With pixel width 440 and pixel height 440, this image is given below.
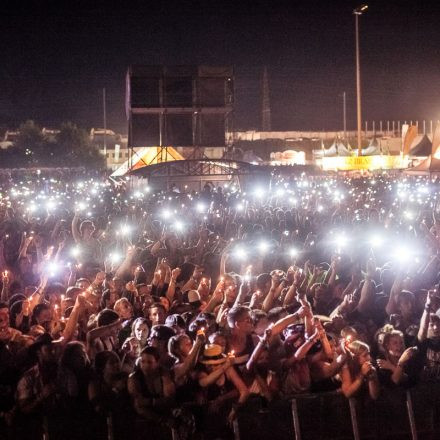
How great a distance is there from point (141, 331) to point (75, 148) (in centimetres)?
4949

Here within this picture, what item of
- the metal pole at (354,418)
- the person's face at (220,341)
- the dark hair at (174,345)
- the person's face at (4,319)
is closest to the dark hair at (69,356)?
the dark hair at (174,345)

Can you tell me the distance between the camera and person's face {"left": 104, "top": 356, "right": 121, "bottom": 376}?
16.4ft

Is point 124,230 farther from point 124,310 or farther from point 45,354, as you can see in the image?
point 45,354

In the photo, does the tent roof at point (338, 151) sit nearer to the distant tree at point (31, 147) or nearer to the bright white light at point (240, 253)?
the distant tree at point (31, 147)

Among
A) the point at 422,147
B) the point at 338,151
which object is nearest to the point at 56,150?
the point at 338,151

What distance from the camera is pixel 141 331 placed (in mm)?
5789

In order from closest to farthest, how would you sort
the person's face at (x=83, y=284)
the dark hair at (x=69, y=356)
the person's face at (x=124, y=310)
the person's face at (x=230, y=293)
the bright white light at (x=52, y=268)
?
the dark hair at (x=69, y=356) → the person's face at (x=124, y=310) → the person's face at (x=230, y=293) → the person's face at (x=83, y=284) → the bright white light at (x=52, y=268)

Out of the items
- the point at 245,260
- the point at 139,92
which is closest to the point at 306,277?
the point at 245,260

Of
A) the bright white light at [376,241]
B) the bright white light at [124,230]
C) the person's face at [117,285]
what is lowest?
the person's face at [117,285]

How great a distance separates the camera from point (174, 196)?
19156mm

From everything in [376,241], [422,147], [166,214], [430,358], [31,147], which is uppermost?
[31,147]

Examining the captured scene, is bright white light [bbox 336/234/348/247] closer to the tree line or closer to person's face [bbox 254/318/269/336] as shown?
person's face [bbox 254/318/269/336]

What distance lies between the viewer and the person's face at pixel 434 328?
576 centimetres

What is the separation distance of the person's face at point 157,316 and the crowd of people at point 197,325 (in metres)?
0.01
